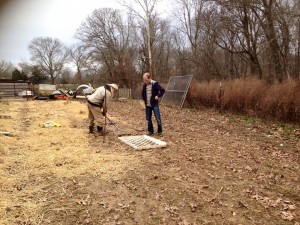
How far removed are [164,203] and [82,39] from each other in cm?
4193

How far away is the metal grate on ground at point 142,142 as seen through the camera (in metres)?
7.07

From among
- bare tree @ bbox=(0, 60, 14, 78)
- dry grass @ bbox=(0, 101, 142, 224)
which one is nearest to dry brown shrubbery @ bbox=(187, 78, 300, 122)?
dry grass @ bbox=(0, 101, 142, 224)

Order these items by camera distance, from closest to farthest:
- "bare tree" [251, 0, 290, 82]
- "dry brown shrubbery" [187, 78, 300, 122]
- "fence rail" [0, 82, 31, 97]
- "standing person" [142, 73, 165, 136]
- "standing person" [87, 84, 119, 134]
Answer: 1. "standing person" [142, 73, 165, 136]
2. "standing person" [87, 84, 119, 134]
3. "dry brown shrubbery" [187, 78, 300, 122]
4. "bare tree" [251, 0, 290, 82]
5. "fence rail" [0, 82, 31, 97]

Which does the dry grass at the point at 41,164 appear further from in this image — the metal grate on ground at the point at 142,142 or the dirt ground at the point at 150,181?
the metal grate on ground at the point at 142,142

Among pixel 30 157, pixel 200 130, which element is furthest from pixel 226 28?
pixel 30 157

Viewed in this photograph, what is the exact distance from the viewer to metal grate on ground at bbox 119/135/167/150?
23.2ft

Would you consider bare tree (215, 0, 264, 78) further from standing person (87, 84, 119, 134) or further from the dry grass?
the dry grass

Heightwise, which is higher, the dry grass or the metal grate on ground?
the metal grate on ground

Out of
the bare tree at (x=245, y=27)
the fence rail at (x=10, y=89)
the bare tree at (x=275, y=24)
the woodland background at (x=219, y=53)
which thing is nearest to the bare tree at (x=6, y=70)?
the woodland background at (x=219, y=53)

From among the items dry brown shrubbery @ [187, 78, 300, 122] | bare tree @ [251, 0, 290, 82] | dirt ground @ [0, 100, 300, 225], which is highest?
bare tree @ [251, 0, 290, 82]

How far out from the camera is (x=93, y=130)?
368 inches

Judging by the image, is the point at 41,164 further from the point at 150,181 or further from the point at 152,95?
the point at 152,95

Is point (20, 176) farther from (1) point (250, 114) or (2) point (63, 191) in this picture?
(1) point (250, 114)

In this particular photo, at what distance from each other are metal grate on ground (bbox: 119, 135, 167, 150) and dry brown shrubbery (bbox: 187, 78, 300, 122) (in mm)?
5975
